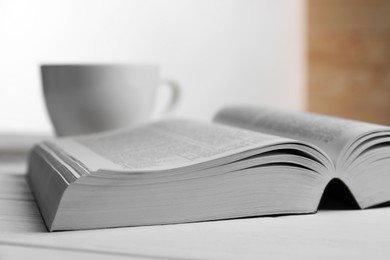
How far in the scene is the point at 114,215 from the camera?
19.1 inches

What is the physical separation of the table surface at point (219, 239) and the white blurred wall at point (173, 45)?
1241mm

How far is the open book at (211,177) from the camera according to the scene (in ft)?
1.57

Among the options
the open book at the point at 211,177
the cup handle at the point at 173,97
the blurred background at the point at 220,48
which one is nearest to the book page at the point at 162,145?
the open book at the point at 211,177

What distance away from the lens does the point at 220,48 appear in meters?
1.82

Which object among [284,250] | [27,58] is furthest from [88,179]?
[27,58]

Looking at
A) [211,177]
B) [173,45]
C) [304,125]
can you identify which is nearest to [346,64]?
[173,45]

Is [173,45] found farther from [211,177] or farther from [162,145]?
[211,177]

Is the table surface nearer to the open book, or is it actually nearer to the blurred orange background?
the open book

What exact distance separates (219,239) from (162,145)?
182 mm

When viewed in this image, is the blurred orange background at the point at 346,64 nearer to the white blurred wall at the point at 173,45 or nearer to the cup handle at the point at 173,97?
the white blurred wall at the point at 173,45

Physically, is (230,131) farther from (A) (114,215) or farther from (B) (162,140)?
(A) (114,215)

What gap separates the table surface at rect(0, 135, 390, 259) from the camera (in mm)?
417

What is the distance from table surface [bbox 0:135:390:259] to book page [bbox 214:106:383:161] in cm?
6

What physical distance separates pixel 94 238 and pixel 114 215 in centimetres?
4
